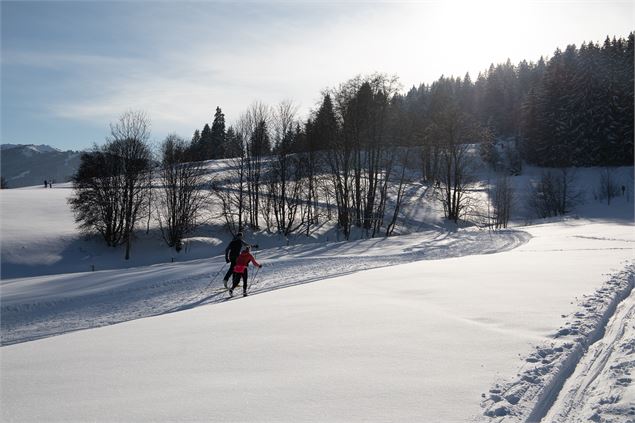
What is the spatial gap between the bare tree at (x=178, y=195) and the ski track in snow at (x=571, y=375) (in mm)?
33980

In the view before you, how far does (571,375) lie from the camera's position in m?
5.03

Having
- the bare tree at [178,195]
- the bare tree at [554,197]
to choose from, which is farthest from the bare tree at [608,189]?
the bare tree at [178,195]

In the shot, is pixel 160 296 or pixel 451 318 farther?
pixel 160 296

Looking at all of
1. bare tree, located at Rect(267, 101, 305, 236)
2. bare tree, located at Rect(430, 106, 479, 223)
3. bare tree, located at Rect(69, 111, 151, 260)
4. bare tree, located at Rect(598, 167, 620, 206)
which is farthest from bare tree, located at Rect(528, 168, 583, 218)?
bare tree, located at Rect(69, 111, 151, 260)

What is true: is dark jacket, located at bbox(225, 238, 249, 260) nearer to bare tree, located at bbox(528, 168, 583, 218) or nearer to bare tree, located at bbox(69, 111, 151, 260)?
bare tree, located at bbox(69, 111, 151, 260)

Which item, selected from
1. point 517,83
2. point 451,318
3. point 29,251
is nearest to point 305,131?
point 29,251

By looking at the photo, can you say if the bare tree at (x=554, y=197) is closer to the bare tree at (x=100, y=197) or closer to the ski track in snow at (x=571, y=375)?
the bare tree at (x=100, y=197)

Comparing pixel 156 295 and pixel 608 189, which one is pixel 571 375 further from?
pixel 608 189

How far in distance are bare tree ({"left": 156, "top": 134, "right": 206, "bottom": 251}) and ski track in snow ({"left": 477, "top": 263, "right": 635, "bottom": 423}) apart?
33980 millimetres

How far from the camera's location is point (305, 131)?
40.0 meters

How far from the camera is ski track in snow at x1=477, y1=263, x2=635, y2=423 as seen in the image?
409cm

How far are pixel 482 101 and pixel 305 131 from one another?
267 ft

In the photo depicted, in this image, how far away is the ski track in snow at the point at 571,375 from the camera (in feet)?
13.4

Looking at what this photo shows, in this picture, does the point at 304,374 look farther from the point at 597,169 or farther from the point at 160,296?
the point at 597,169
